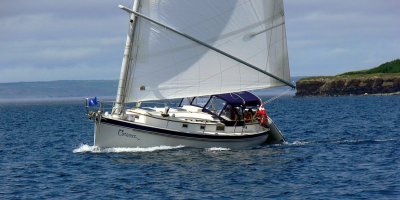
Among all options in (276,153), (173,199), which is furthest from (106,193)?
(276,153)

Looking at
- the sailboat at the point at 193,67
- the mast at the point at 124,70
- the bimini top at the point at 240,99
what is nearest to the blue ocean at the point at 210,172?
the sailboat at the point at 193,67

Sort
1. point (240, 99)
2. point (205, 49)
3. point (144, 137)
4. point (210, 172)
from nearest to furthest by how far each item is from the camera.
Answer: point (210, 172), point (144, 137), point (205, 49), point (240, 99)

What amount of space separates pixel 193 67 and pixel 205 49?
118 cm

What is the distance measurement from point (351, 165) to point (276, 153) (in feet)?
19.4

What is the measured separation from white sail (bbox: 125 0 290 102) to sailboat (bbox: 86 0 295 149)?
0.17ft

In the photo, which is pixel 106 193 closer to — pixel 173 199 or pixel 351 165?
pixel 173 199

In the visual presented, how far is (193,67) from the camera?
1738 inches

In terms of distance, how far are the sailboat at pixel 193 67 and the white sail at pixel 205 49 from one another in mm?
53

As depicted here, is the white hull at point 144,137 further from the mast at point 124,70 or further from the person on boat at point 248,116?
the person on boat at point 248,116

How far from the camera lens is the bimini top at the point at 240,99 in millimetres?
45844

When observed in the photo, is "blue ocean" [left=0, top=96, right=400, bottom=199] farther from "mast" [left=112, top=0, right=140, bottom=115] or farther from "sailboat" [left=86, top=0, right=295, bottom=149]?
"mast" [left=112, top=0, right=140, bottom=115]

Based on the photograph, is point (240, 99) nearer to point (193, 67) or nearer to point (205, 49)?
point (193, 67)

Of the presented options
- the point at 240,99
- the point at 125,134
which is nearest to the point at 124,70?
the point at 125,134

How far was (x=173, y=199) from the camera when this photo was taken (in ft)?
99.0
